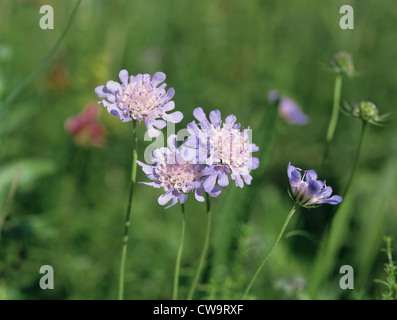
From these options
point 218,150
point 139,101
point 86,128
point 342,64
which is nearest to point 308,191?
point 218,150

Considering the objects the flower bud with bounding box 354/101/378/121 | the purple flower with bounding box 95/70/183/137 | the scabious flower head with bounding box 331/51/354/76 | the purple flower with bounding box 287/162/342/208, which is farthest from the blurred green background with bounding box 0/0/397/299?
the purple flower with bounding box 95/70/183/137

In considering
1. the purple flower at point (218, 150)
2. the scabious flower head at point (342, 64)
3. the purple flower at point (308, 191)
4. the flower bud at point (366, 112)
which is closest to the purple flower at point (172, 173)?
the purple flower at point (218, 150)

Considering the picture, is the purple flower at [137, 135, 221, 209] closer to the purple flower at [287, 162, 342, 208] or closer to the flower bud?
the purple flower at [287, 162, 342, 208]

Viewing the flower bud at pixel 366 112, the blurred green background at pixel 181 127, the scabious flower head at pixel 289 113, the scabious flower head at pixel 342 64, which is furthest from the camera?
the scabious flower head at pixel 289 113

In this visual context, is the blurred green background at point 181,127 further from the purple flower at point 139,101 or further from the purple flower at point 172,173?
the purple flower at point 139,101

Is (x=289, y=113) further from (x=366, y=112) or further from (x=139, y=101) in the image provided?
(x=139, y=101)

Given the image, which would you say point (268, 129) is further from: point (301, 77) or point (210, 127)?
point (301, 77)
